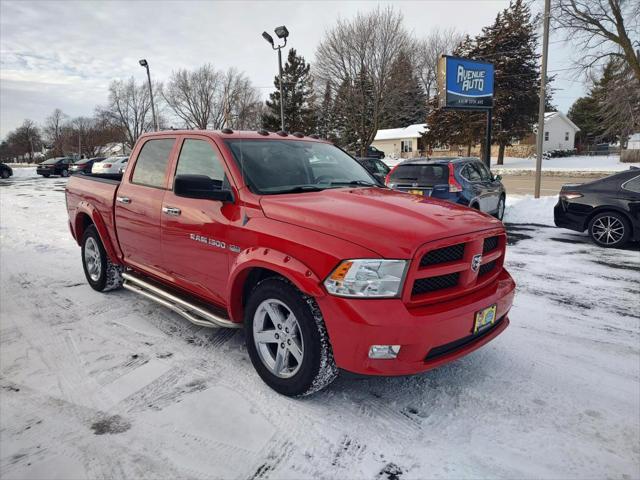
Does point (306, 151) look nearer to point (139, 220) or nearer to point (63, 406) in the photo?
point (139, 220)

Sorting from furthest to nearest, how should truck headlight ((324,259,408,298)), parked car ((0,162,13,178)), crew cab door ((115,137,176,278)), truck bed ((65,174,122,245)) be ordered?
parked car ((0,162,13,178)) < truck bed ((65,174,122,245)) < crew cab door ((115,137,176,278)) < truck headlight ((324,259,408,298))

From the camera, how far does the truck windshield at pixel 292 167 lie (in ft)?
11.2

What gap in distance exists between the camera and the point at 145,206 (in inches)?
163

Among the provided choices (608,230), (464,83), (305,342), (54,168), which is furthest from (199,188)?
(54,168)

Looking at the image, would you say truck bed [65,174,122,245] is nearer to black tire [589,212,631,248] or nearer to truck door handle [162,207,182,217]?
truck door handle [162,207,182,217]

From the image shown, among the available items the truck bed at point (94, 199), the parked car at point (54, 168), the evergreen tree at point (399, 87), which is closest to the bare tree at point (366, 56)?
the evergreen tree at point (399, 87)

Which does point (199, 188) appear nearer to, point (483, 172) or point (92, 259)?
point (92, 259)

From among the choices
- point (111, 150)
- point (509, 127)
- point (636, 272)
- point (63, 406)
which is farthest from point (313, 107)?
point (111, 150)

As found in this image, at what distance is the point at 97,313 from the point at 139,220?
119 centimetres

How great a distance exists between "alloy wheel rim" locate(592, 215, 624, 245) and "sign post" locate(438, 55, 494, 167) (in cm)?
790

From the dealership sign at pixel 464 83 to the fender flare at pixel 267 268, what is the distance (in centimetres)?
1427

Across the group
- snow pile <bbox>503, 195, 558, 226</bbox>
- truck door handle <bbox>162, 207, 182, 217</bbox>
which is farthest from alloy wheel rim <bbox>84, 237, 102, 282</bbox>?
snow pile <bbox>503, 195, 558, 226</bbox>

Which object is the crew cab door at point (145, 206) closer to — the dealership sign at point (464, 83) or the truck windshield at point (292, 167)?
the truck windshield at point (292, 167)

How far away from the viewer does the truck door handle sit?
146 inches
